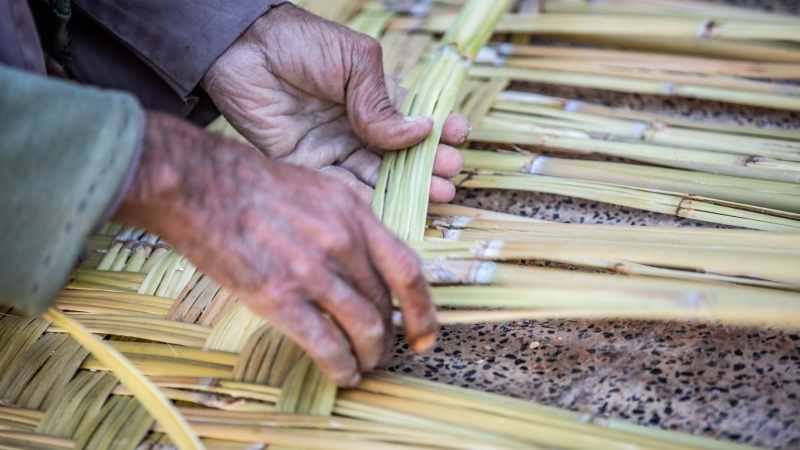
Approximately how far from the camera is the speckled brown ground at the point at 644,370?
2.94 feet

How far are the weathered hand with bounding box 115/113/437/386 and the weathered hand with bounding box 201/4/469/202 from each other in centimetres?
41

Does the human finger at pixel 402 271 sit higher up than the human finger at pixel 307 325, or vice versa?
the human finger at pixel 402 271

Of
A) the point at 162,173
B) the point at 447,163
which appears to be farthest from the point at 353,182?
the point at 162,173

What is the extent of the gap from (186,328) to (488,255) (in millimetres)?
423

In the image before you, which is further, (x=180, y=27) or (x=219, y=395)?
(x=180, y=27)

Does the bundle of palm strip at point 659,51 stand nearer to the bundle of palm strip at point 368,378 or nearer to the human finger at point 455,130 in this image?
the human finger at point 455,130

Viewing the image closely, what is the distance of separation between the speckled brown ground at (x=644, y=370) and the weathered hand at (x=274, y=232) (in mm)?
214

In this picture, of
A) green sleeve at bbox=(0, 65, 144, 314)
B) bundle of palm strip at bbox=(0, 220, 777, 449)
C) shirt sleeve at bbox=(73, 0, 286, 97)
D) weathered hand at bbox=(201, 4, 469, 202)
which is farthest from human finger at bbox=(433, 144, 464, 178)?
green sleeve at bbox=(0, 65, 144, 314)

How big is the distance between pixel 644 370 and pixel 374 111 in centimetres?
56

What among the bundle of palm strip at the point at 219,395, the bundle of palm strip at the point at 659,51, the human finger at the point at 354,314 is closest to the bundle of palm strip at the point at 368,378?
the bundle of palm strip at the point at 219,395

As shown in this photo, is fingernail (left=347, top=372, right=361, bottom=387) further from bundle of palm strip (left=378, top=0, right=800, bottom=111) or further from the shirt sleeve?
bundle of palm strip (left=378, top=0, right=800, bottom=111)

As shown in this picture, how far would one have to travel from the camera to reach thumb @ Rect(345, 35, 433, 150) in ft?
4.00

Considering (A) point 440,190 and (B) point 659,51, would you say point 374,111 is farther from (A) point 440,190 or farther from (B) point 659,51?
(B) point 659,51

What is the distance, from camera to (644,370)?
969 millimetres
